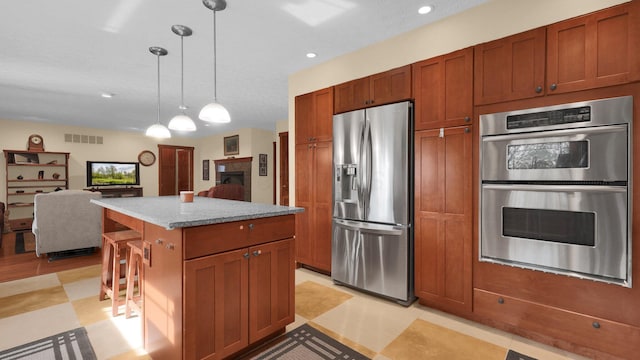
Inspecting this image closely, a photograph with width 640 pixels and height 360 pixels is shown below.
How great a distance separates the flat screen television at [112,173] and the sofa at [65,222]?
447 centimetres

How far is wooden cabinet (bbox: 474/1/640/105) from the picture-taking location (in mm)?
1768

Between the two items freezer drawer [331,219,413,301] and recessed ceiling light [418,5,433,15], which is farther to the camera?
freezer drawer [331,219,413,301]

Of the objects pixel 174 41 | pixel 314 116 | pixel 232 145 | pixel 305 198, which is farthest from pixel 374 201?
pixel 232 145

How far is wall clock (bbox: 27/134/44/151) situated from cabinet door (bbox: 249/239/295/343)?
8452mm

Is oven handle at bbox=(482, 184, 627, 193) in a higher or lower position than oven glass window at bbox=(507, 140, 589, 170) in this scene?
lower

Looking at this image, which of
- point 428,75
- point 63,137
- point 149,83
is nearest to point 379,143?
point 428,75

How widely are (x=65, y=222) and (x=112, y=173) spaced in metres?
4.79

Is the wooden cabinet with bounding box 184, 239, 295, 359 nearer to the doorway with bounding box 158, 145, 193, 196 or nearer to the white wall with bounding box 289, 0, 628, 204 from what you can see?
the white wall with bounding box 289, 0, 628, 204

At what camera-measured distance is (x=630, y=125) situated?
1755 mm

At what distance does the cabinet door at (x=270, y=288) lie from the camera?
1931 millimetres

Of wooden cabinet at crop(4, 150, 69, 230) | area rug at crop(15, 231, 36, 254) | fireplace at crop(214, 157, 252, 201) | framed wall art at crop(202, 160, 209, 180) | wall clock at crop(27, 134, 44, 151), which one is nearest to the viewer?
area rug at crop(15, 231, 36, 254)

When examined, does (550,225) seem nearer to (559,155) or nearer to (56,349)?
(559,155)

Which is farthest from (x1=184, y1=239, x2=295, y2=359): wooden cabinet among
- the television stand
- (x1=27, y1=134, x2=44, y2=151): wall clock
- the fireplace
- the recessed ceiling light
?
(x1=27, y1=134, x2=44, y2=151): wall clock

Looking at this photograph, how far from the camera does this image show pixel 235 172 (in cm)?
839
